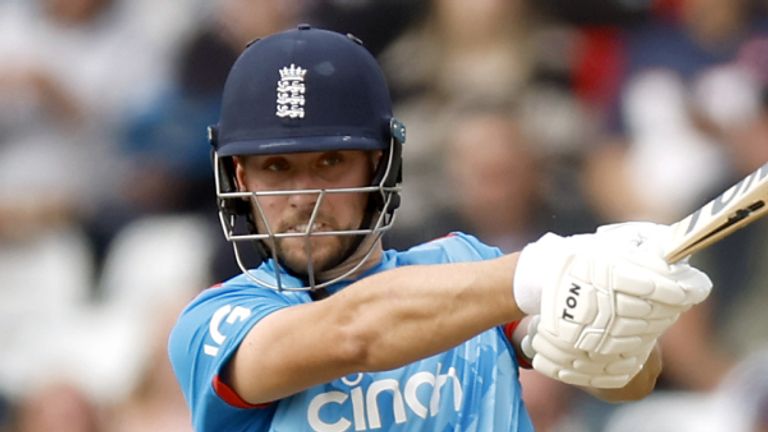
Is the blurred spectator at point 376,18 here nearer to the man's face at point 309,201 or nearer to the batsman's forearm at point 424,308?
the man's face at point 309,201

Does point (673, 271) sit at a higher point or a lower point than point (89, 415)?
higher

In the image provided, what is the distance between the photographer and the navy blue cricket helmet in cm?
315

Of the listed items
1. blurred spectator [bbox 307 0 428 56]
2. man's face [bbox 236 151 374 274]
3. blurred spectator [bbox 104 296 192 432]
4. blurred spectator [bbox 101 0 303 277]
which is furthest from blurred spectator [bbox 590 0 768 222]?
man's face [bbox 236 151 374 274]

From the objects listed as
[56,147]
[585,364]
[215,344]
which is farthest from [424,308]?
[56,147]

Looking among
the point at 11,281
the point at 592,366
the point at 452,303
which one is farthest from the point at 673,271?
the point at 11,281

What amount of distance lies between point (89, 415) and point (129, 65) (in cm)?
142

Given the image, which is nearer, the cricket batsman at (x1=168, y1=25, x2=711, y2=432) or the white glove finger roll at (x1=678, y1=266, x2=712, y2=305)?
the white glove finger roll at (x1=678, y1=266, x2=712, y2=305)

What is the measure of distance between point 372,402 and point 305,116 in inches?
25.3

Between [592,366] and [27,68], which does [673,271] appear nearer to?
[592,366]

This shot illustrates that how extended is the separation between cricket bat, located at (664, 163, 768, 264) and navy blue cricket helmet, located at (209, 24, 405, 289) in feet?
2.81

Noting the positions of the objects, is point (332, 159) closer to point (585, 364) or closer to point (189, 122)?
point (585, 364)

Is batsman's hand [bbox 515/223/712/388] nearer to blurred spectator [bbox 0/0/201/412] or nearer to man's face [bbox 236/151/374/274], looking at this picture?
man's face [bbox 236/151/374/274]

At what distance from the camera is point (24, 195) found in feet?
19.2

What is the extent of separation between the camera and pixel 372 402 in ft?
10.0
